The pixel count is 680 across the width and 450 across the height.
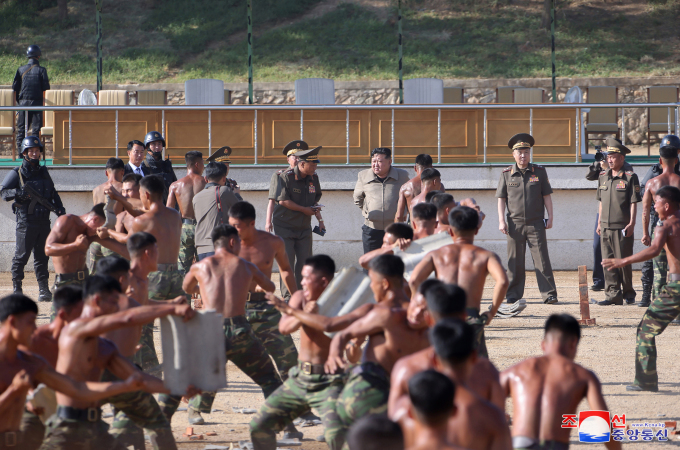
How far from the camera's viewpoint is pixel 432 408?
2746mm

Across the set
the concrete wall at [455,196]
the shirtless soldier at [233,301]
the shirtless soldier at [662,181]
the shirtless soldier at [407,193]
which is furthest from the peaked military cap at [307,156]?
the shirtless soldier at [233,301]

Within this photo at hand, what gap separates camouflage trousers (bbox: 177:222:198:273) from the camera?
9609 millimetres

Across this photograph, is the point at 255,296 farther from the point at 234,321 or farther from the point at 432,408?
the point at 432,408

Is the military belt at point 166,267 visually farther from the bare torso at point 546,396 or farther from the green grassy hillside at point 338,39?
the green grassy hillside at point 338,39

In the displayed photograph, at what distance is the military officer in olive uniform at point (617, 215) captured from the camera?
10.7m

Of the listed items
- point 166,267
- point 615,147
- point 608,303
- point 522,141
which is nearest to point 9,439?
point 166,267

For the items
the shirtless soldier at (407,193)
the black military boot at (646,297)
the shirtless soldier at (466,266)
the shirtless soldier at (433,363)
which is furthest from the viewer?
the black military boot at (646,297)

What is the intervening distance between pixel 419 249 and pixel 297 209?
3994 millimetres

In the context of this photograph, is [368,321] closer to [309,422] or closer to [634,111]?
[309,422]

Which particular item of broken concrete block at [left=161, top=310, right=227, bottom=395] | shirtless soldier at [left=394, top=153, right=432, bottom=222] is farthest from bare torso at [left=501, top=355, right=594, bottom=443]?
shirtless soldier at [left=394, top=153, right=432, bottom=222]

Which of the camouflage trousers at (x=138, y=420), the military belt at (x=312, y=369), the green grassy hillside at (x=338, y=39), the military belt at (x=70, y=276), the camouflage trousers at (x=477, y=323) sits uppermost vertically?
the green grassy hillside at (x=338, y=39)

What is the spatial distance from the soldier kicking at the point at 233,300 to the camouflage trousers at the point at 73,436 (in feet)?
3.31

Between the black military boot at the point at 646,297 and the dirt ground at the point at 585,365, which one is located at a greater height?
the black military boot at the point at 646,297

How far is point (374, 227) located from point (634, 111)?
17.0 metres
